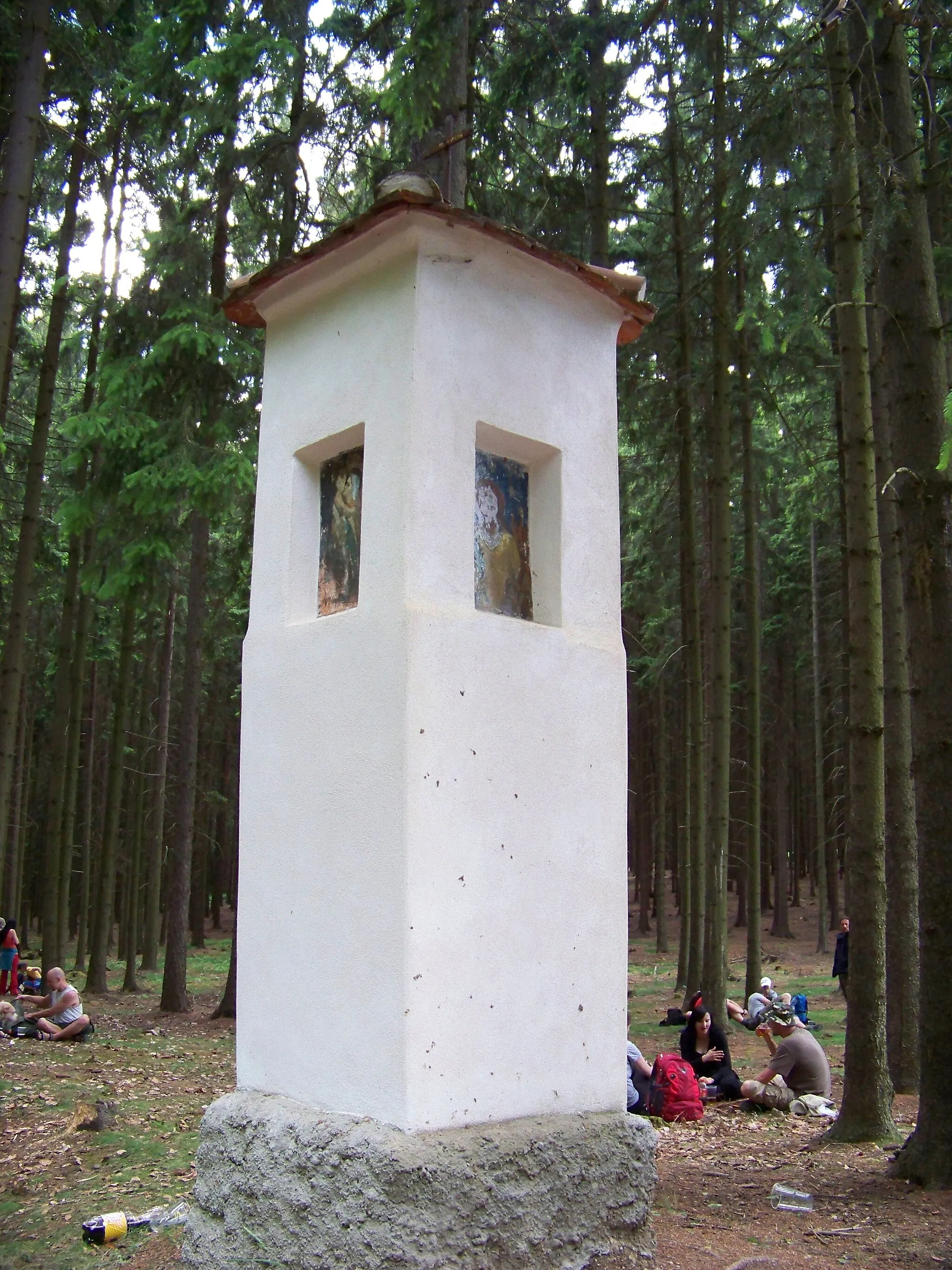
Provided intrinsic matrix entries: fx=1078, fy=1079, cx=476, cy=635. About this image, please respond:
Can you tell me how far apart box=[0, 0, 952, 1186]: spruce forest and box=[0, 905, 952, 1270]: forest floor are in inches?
23.1

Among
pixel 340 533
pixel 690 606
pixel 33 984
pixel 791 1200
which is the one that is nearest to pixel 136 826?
pixel 33 984

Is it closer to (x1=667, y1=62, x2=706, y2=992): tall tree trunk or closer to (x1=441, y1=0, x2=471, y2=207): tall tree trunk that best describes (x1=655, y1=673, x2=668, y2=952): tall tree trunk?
(x1=667, y1=62, x2=706, y2=992): tall tree trunk

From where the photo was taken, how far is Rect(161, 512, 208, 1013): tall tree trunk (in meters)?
14.1

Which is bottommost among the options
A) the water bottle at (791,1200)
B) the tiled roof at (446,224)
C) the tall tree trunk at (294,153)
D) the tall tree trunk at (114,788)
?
the water bottle at (791,1200)

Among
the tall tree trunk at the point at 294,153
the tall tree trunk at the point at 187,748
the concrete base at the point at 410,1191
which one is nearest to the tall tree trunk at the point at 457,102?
the tall tree trunk at the point at 294,153

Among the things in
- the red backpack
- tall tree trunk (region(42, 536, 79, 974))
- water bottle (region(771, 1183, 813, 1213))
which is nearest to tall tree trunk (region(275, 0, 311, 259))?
tall tree trunk (region(42, 536, 79, 974))

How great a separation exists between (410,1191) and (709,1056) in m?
7.01

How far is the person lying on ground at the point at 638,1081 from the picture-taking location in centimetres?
898

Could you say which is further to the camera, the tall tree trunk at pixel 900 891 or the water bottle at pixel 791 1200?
the tall tree trunk at pixel 900 891

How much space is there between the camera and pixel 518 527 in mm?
5172

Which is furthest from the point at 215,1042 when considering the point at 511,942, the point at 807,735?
the point at 807,735

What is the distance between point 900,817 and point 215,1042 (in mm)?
7860

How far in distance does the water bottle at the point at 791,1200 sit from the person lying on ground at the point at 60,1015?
8.88m

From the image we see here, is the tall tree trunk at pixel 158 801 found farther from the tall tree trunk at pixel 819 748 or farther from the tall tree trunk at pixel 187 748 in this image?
the tall tree trunk at pixel 819 748
